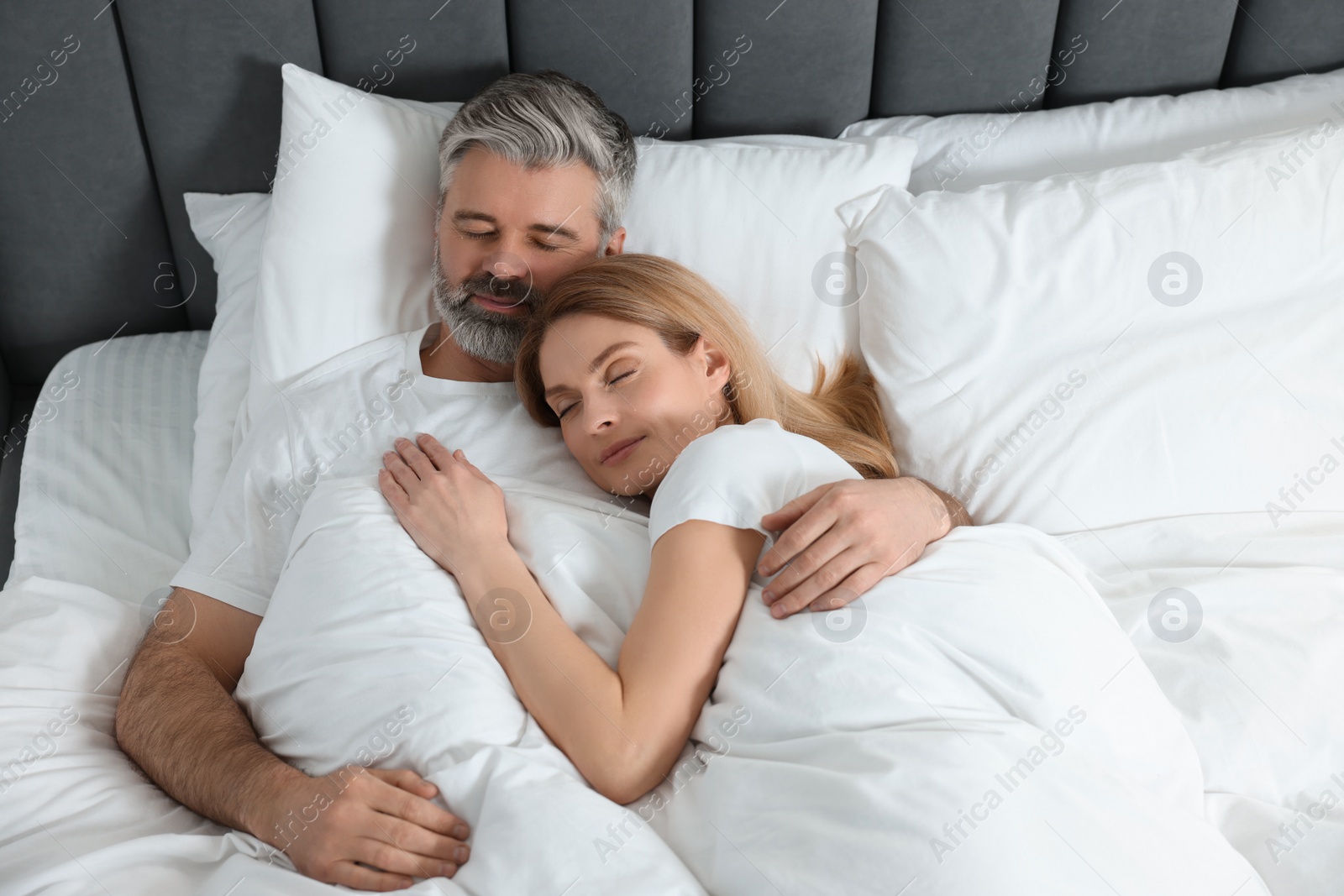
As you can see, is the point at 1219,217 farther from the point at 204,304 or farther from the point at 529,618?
the point at 204,304

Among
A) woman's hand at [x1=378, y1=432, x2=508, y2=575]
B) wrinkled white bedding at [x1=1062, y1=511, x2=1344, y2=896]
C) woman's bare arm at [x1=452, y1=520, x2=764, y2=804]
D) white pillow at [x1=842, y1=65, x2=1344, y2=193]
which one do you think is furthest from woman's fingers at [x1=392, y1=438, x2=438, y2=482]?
white pillow at [x1=842, y1=65, x2=1344, y2=193]

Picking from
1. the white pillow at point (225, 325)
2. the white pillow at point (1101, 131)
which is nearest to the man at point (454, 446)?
the white pillow at point (225, 325)

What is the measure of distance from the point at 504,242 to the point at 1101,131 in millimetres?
1102

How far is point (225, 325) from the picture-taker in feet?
5.26

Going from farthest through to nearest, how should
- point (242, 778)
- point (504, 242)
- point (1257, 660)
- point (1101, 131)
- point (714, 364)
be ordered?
point (1101, 131), point (504, 242), point (714, 364), point (1257, 660), point (242, 778)

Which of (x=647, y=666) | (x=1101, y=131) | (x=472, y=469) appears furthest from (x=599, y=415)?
(x=1101, y=131)

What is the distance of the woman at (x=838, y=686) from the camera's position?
2.69 ft

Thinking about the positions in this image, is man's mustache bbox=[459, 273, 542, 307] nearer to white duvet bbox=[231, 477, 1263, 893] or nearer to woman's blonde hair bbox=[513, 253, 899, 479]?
woman's blonde hair bbox=[513, 253, 899, 479]

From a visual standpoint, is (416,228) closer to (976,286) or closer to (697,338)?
(697,338)

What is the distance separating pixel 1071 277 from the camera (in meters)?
1.39

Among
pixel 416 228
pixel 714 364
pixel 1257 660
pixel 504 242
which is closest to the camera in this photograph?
pixel 1257 660

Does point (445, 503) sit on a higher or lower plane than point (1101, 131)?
lower

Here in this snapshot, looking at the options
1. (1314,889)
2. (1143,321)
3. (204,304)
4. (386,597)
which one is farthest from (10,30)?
(1314,889)

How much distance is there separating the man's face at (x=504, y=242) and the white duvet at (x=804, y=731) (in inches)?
16.4
